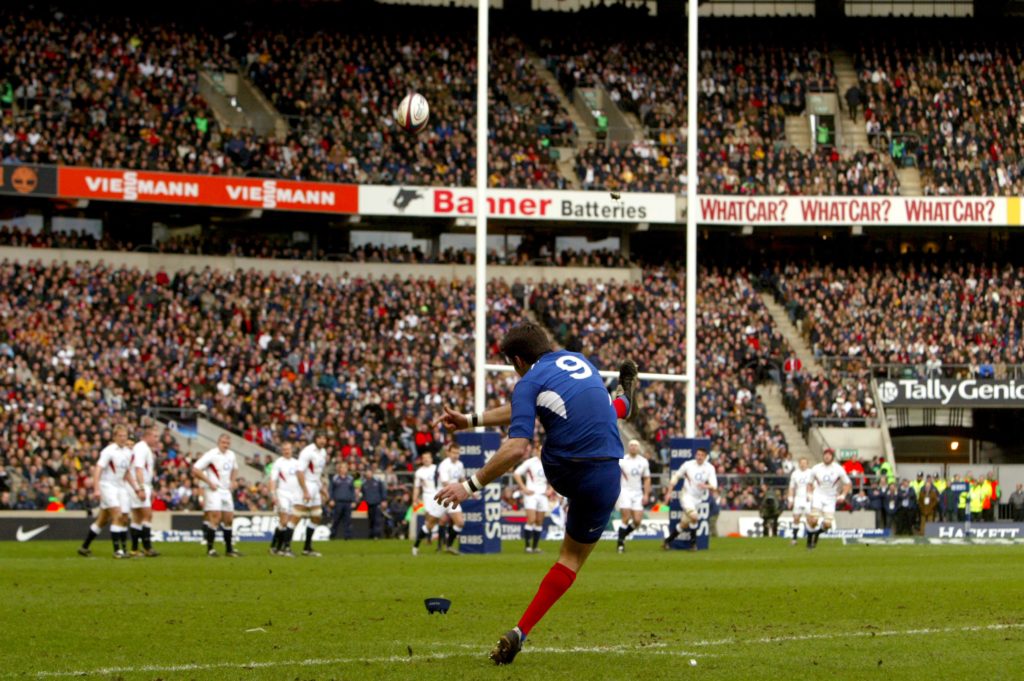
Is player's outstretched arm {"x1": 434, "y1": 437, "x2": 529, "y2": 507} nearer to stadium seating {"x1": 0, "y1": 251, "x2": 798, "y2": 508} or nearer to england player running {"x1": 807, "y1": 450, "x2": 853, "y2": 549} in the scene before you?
england player running {"x1": 807, "y1": 450, "x2": 853, "y2": 549}

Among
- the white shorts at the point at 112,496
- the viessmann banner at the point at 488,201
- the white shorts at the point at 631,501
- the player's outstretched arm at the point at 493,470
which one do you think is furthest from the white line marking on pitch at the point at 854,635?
the viessmann banner at the point at 488,201

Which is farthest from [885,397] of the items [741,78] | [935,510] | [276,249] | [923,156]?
[276,249]

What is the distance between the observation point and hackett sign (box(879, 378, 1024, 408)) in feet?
143

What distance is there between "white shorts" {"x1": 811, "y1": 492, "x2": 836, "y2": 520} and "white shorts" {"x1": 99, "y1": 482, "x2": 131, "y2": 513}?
12652mm

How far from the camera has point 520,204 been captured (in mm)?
45281

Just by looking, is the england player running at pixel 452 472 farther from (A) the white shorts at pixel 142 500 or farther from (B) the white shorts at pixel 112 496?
(B) the white shorts at pixel 112 496

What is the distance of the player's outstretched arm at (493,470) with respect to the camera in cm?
892

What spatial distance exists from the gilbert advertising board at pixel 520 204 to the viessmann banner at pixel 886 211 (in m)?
3.58

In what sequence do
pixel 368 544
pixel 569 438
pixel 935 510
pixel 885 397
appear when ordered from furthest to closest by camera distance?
pixel 885 397 → pixel 935 510 → pixel 368 544 → pixel 569 438

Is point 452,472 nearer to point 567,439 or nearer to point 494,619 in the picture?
point 494,619

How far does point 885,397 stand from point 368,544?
20040mm

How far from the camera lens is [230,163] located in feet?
147

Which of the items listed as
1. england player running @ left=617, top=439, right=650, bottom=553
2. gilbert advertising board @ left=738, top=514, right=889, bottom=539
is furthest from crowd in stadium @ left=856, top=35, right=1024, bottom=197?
england player running @ left=617, top=439, right=650, bottom=553

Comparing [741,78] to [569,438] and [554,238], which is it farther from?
[569,438]
